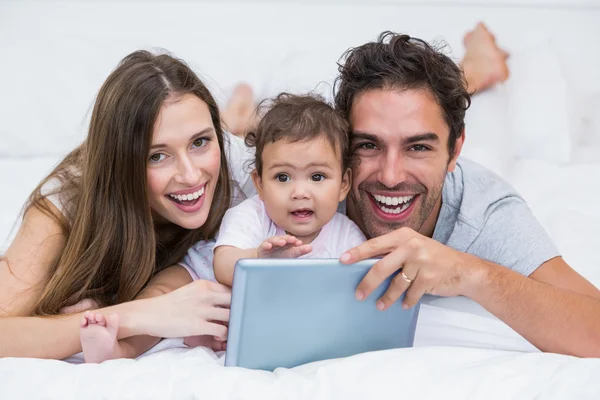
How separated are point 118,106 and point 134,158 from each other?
13 cm

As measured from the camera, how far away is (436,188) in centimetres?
197

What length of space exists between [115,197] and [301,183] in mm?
460

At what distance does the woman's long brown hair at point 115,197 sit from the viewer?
5.91ft

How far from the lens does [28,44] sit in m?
3.01

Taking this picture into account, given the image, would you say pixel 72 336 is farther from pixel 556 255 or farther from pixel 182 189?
pixel 556 255

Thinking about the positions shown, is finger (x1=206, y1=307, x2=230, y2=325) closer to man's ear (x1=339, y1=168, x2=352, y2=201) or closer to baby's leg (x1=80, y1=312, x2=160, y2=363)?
baby's leg (x1=80, y1=312, x2=160, y2=363)

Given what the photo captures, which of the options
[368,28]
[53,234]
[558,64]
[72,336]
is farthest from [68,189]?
[558,64]

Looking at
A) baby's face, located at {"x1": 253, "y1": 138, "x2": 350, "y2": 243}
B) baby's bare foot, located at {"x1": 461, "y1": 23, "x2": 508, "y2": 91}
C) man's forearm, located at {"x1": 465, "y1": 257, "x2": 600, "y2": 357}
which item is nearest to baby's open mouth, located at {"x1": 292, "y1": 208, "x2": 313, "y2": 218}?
baby's face, located at {"x1": 253, "y1": 138, "x2": 350, "y2": 243}

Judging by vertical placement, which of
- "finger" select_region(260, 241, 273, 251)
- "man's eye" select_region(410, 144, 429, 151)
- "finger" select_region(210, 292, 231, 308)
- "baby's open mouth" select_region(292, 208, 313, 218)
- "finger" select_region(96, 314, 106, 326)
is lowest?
"finger" select_region(96, 314, 106, 326)

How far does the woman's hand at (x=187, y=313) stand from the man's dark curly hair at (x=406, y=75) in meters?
0.63

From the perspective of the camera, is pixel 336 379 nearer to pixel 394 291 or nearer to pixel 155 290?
pixel 394 291

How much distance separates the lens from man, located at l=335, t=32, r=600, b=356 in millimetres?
1688

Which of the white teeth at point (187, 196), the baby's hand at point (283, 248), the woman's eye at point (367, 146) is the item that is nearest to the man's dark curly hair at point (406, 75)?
the woman's eye at point (367, 146)

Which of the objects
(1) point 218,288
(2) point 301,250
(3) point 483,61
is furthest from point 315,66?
(2) point 301,250
